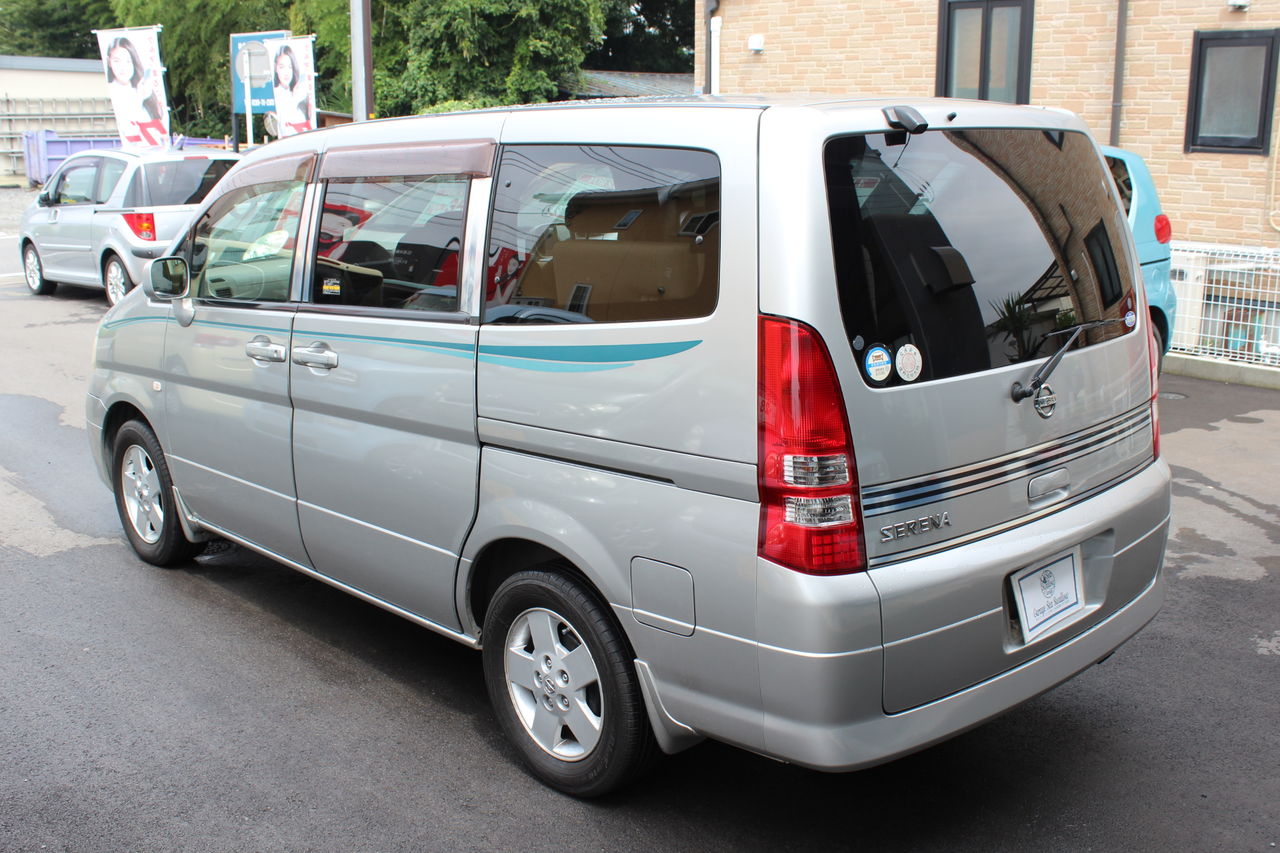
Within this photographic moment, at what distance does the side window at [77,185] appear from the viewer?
14.0 m

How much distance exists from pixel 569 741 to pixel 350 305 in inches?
65.6

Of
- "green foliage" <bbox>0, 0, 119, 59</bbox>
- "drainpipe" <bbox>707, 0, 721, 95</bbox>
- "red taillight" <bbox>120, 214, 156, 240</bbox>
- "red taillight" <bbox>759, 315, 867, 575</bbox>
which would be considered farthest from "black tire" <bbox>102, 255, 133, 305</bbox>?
"green foliage" <bbox>0, 0, 119, 59</bbox>

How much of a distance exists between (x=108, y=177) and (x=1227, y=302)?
12018mm

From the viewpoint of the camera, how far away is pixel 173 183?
523 inches

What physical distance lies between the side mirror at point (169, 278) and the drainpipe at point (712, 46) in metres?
12.6

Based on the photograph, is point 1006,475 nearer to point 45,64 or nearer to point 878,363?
point 878,363

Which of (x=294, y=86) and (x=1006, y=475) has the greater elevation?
(x=294, y=86)

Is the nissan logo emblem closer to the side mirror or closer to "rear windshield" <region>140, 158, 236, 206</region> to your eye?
the side mirror

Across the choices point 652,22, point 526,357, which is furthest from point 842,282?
point 652,22

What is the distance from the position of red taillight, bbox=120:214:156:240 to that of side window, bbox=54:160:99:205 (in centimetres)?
141

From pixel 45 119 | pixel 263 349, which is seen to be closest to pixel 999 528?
pixel 263 349

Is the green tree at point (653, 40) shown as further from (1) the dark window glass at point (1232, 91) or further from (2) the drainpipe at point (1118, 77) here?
(1) the dark window glass at point (1232, 91)

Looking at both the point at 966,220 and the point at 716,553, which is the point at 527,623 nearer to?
the point at 716,553

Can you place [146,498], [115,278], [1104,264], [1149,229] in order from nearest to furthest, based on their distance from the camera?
[1104,264], [146,498], [1149,229], [115,278]
